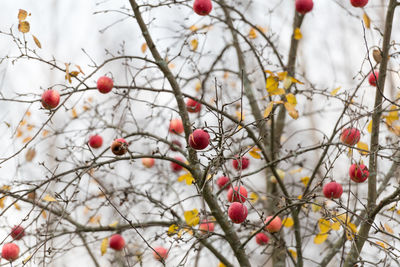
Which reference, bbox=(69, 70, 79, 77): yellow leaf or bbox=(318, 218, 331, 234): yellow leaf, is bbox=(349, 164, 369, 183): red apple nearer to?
bbox=(318, 218, 331, 234): yellow leaf

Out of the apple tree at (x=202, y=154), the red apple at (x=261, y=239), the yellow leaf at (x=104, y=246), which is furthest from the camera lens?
the red apple at (x=261, y=239)

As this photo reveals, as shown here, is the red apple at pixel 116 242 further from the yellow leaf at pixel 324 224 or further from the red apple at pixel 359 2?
the red apple at pixel 359 2

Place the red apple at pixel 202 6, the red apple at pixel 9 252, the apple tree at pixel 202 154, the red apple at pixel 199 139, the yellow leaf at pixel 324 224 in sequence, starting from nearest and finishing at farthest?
the red apple at pixel 199 139, the apple tree at pixel 202 154, the red apple at pixel 9 252, the yellow leaf at pixel 324 224, the red apple at pixel 202 6

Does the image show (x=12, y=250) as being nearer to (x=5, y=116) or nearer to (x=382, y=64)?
(x=5, y=116)

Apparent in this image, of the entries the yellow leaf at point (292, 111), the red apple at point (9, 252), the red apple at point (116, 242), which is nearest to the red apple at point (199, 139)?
the yellow leaf at point (292, 111)

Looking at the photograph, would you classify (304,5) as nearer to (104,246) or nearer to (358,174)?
(358,174)

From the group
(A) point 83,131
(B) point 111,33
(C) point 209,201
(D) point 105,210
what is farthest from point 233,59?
(B) point 111,33

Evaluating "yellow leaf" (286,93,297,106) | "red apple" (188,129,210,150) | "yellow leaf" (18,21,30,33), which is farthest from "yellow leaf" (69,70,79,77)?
"yellow leaf" (286,93,297,106)

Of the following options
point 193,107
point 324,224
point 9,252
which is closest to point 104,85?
point 193,107

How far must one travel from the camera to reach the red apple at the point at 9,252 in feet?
8.19

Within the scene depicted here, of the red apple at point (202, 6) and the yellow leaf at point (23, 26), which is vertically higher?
the red apple at point (202, 6)

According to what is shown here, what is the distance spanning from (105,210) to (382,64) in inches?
191

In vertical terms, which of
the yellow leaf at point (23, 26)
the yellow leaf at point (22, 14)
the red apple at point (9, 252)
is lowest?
the red apple at point (9, 252)

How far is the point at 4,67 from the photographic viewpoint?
2.47 meters
